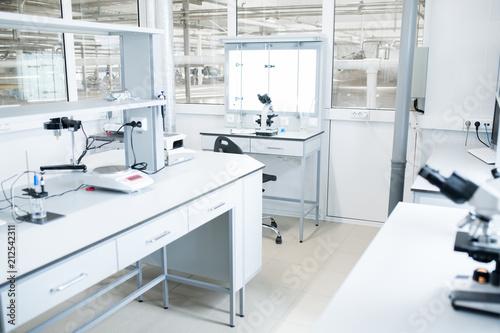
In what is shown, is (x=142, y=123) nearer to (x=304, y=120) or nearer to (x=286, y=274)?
(x=286, y=274)

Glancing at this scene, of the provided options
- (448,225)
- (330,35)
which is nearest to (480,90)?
(330,35)

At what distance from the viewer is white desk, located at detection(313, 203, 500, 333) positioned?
1156 millimetres

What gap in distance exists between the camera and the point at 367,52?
4.21 meters

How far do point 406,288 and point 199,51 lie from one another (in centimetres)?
408

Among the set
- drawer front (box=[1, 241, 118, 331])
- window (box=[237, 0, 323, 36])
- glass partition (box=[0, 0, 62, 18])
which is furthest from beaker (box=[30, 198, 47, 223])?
window (box=[237, 0, 323, 36])

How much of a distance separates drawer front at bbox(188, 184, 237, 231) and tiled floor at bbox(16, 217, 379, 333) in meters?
0.75

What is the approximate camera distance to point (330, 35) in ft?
14.0

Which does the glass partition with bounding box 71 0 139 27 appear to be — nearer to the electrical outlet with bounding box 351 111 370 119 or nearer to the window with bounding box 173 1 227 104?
the window with bounding box 173 1 227 104

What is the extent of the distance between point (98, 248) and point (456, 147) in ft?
9.67

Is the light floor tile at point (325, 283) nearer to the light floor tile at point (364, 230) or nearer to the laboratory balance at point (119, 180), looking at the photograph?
the light floor tile at point (364, 230)

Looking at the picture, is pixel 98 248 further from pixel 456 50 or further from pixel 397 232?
pixel 456 50

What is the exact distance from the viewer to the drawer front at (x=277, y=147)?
3939 millimetres

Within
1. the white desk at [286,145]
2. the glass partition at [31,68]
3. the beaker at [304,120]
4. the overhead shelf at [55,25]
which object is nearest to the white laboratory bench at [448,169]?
the white desk at [286,145]

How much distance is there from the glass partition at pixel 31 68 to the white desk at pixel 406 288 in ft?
11.0
